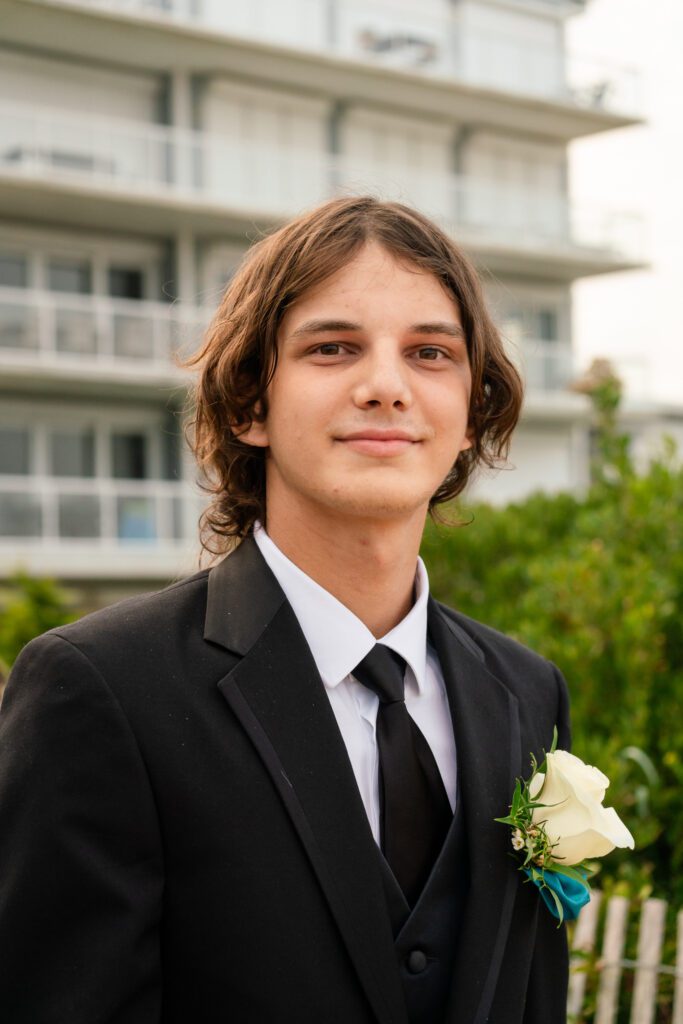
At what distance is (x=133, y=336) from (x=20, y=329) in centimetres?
220

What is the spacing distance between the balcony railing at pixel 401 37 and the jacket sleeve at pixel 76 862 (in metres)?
24.7

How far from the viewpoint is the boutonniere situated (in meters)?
2.59

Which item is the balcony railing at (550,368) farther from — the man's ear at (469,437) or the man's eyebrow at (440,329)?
the man's eyebrow at (440,329)

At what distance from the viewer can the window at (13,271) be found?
25.7 metres

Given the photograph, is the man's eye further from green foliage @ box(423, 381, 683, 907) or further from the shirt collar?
green foliage @ box(423, 381, 683, 907)

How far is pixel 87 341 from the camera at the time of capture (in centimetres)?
2547

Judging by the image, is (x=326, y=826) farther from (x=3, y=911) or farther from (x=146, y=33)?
(x=146, y=33)

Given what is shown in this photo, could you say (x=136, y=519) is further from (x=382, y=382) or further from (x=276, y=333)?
(x=382, y=382)

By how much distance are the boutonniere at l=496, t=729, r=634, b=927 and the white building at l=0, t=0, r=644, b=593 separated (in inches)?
798

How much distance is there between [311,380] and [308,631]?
1.53 feet

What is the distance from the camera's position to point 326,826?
2344 mm

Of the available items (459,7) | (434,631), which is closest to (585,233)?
(459,7)

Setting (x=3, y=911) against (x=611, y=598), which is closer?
(x=3, y=911)

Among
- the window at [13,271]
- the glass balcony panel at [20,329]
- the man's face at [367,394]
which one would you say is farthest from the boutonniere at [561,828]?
the window at [13,271]
